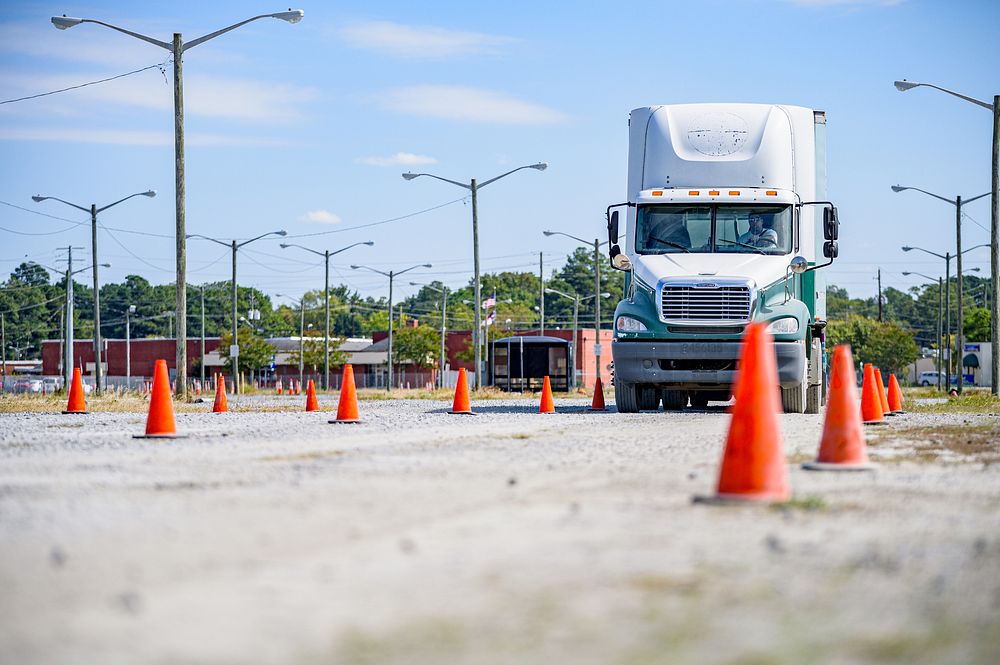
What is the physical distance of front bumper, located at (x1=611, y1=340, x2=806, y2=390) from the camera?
2075 centimetres

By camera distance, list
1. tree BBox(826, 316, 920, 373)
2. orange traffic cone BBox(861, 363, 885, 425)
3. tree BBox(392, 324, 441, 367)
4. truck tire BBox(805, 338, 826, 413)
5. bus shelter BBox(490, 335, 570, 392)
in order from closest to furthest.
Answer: orange traffic cone BBox(861, 363, 885, 425)
truck tire BBox(805, 338, 826, 413)
bus shelter BBox(490, 335, 570, 392)
tree BBox(392, 324, 441, 367)
tree BBox(826, 316, 920, 373)

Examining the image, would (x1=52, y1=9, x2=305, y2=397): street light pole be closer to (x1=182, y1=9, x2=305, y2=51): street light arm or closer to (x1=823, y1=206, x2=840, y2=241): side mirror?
(x1=182, y1=9, x2=305, y2=51): street light arm

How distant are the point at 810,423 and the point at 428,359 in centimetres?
9242

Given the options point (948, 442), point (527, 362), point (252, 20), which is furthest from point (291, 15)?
point (527, 362)

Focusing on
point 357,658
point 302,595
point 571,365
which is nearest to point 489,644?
point 357,658

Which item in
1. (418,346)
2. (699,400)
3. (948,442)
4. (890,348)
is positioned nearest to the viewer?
(948,442)

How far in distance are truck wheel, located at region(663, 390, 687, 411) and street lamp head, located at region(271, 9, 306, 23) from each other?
37.5 ft

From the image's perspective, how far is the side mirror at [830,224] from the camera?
21469 millimetres

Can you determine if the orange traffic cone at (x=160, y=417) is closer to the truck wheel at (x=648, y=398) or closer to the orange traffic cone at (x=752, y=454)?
the orange traffic cone at (x=752, y=454)

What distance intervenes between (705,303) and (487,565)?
623 inches

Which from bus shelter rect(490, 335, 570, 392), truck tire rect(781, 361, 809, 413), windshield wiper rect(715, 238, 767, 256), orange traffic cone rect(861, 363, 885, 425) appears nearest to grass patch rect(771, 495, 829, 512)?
orange traffic cone rect(861, 363, 885, 425)

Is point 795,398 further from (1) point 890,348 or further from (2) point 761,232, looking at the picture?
(1) point 890,348

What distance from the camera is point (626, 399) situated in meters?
23.0

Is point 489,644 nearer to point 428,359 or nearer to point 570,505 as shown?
point 570,505
